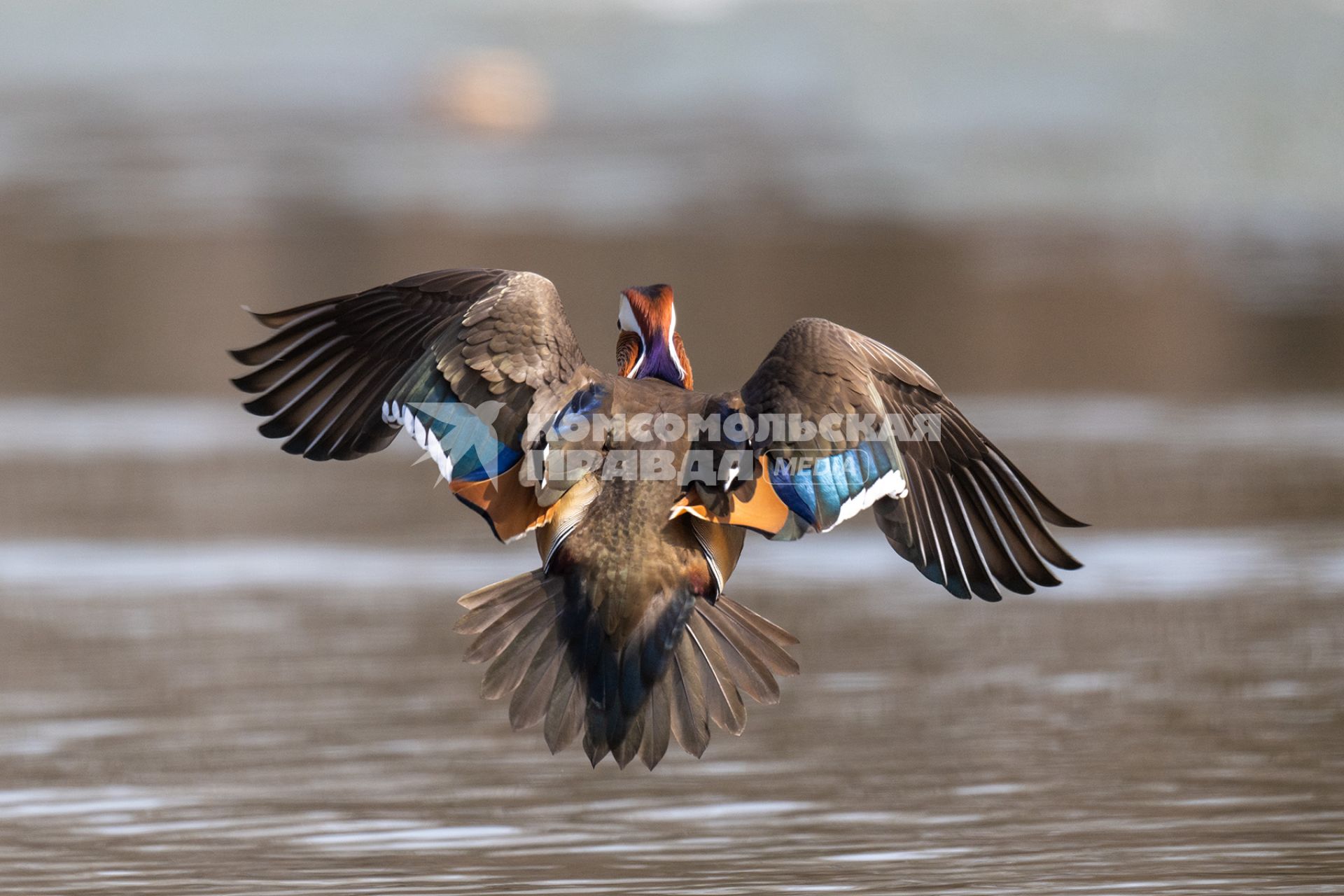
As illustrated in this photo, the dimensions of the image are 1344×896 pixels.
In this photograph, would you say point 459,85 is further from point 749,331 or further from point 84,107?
point 749,331

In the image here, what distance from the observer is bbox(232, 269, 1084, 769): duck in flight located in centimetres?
465

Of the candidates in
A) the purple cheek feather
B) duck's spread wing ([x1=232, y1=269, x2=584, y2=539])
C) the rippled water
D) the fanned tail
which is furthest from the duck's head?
the rippled water

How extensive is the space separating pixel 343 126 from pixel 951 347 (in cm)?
1932

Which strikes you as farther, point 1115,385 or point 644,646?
point 1115,385

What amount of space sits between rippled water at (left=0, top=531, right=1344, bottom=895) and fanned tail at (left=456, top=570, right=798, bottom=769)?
294 millimetres

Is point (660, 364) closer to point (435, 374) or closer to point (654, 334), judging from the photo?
point (654, 334)

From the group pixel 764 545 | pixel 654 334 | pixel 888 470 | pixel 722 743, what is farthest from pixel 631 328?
pixel 764 545

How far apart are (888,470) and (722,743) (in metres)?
1.27

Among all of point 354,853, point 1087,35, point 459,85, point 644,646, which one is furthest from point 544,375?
point 459,85

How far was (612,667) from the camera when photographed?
467cm

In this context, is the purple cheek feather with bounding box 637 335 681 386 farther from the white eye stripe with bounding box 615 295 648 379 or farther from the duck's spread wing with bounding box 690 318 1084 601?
the duck's spread wing with bounding box 690 318 1084 601

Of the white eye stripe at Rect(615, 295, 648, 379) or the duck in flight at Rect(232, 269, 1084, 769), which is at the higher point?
the white eye stripe at Rect(615, 295, 648, 379)

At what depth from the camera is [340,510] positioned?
8812mm

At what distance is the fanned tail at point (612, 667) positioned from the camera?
15.3 ft
